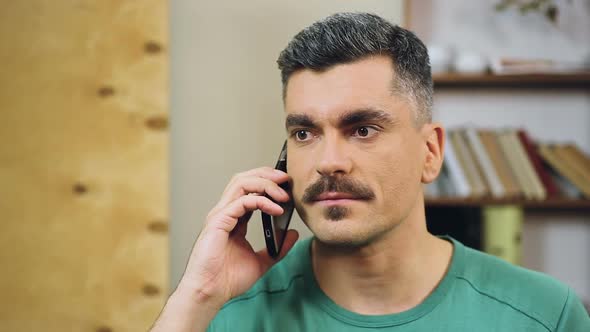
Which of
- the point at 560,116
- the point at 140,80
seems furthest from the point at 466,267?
the point at 560,116

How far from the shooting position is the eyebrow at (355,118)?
1259 millimetres

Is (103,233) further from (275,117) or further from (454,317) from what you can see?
(454,317)

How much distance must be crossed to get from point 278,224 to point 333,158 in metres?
0.25

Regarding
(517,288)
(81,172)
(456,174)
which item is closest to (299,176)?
(517,288)

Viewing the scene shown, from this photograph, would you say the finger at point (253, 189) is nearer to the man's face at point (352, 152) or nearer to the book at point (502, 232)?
the man's face at point (352, 152)

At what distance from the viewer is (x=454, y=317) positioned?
1.31 meters

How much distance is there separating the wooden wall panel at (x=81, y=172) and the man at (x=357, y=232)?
0.75 metres

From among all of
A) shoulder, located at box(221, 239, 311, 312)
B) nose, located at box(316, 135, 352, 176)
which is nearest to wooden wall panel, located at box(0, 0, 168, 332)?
shoulder, located at box(221, 239, 311, 312)

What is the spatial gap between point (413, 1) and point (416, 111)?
5.10 feet

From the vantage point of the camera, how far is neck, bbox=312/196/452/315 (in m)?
1.35

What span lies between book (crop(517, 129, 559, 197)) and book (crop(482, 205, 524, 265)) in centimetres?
17

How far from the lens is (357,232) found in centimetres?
124

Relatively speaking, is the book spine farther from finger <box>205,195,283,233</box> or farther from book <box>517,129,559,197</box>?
finger <box>205,195,283,233</box>

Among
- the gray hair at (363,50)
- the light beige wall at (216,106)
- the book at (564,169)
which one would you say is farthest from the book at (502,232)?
the gray hair at (363,50)
